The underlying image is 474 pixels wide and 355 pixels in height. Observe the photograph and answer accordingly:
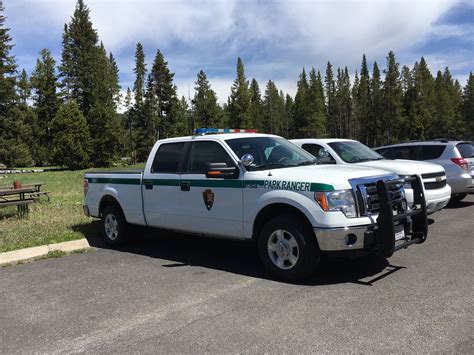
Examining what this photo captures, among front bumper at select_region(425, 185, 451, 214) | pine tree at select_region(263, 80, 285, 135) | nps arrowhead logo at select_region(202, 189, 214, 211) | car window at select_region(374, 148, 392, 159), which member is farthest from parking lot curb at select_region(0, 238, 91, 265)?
pine tree at select_region(263, 80, 285, 135)

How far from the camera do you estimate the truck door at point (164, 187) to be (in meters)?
6.80

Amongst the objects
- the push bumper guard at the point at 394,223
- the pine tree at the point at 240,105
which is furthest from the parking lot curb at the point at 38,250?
the pine tree at the point at 240,105

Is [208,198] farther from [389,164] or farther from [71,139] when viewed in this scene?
[71,139]

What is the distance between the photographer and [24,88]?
7369cm

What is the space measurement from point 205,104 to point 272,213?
59.9 metres

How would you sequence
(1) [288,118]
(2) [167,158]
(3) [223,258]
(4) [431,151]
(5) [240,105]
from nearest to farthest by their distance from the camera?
(3) [223,258] → (2) [167,158] → (4) [431,151] → (5) [240,105] → (1) [288,118]

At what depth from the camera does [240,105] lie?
72.1 m

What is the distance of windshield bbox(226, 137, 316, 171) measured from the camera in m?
6.17

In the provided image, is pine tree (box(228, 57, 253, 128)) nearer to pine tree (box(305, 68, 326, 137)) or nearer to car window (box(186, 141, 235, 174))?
pine tree (box(305, 68, 326, 137))

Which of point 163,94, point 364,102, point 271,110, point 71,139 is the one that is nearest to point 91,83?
point 71,139

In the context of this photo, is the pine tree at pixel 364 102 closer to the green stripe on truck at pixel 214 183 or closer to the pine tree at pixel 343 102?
the pine tree at pixel 343 102

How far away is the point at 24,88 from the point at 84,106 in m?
31.7

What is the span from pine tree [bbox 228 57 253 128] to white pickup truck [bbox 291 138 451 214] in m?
60.8

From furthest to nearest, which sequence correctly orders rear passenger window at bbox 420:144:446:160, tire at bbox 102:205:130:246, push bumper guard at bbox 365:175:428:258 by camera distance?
rear passenger window at bbox 420:144:446:160
tire at bbox 102:205:130:246
push bumper guard at bbox 365:175:428:258
